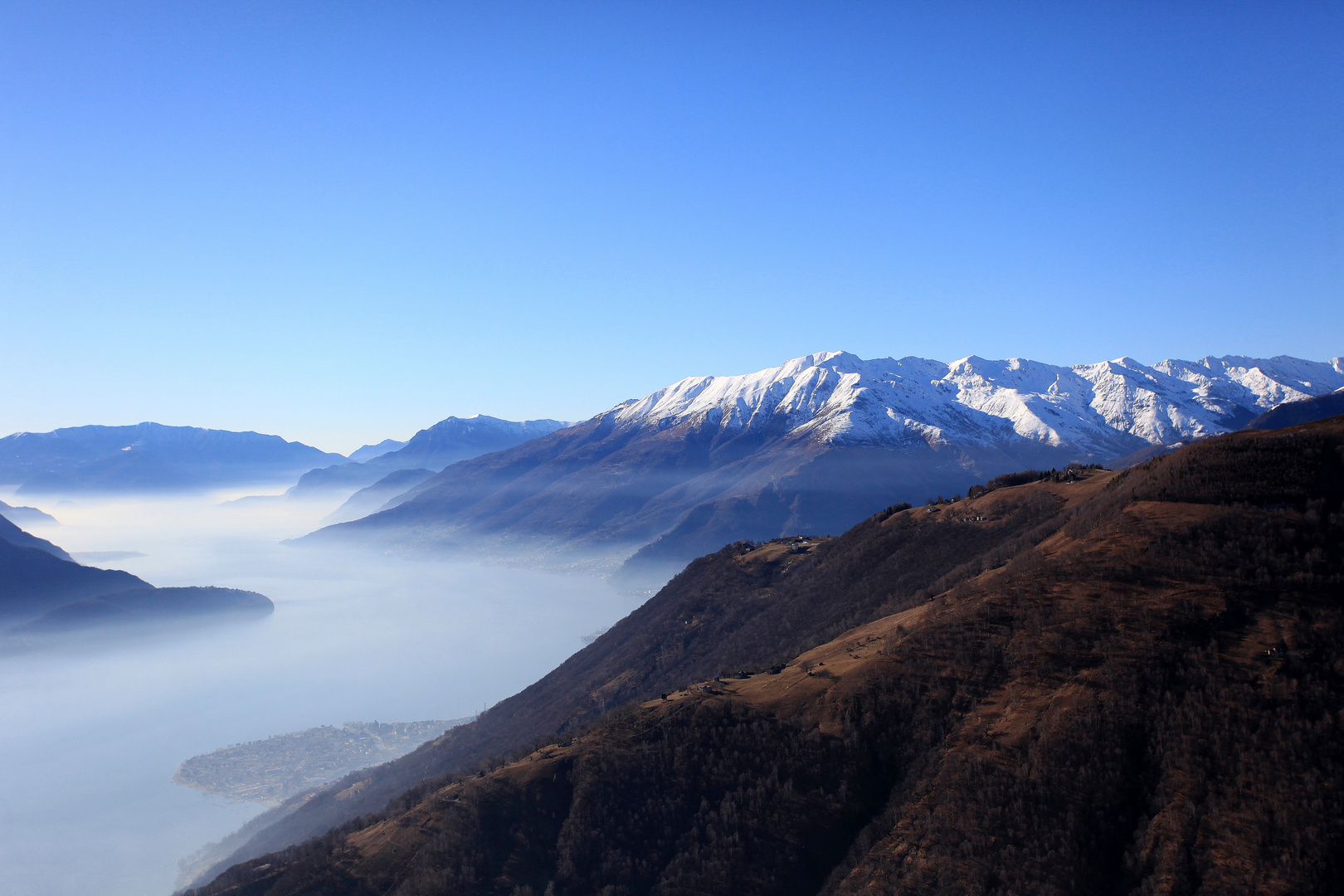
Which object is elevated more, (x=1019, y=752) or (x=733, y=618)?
(x=1019, y=752)

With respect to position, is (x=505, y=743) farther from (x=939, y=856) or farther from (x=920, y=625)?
(x=939, y=856)

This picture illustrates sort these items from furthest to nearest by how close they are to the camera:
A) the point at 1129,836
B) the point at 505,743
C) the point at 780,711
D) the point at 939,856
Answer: the point at 505,743
the point at 780,711
the point at 939,856
the point at 1129,836

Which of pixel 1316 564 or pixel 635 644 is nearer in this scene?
pixel 1316 564

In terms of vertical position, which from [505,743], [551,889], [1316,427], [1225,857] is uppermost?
[1316,427]

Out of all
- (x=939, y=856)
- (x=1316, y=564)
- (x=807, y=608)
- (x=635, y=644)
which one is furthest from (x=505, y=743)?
(x=1316, y=564)

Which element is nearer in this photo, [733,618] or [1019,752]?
[1019,752]

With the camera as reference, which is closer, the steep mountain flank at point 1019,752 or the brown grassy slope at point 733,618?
the steep mountain flank at point 1019,752

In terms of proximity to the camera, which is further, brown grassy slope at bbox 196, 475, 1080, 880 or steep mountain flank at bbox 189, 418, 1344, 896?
brown grassy slope at bbox 196, 475, 1080, 880

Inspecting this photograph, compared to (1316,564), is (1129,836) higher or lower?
lower
